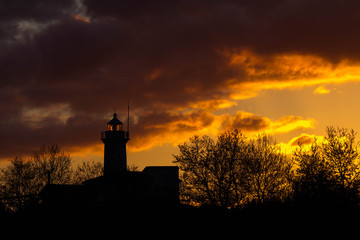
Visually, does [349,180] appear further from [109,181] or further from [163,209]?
[109,181]

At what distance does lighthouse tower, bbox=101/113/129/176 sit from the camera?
69375mm

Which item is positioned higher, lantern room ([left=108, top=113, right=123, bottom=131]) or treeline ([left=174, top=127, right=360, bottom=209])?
lantern room ([left=108, top=113, right=123, bottom=131])

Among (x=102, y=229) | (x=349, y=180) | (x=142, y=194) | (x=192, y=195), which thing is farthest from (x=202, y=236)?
(x=142, y=194)

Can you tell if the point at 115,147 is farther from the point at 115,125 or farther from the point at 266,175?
the point at 266,175

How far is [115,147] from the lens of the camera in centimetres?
7119

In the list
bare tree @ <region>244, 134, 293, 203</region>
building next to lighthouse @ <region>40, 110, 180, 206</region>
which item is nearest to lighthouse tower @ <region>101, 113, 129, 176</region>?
building next to lighthouse @ <region>40, 110, 180, 206</region>

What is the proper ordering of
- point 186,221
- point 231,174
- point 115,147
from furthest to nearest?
1. point 115,147
2. point 231,174
3. point 186,221

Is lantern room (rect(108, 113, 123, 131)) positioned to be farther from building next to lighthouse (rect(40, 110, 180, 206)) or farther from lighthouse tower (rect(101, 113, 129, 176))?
building next to lighthouse (rect(40, 110, 180, 206))

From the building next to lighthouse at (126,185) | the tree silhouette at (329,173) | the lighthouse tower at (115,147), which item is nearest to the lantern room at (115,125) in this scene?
the lighthouse tower at (115,147)

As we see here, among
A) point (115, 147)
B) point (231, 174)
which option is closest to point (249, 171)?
point (231, 174)

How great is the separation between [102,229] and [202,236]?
6.89m

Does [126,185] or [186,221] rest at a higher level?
[126,185]

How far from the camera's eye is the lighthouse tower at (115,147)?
69375mm

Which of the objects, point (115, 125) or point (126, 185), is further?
point (115, 125)
